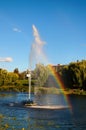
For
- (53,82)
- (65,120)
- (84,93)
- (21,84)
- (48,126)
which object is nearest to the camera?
(48,126)

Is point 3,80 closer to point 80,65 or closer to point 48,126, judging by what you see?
point 80,65

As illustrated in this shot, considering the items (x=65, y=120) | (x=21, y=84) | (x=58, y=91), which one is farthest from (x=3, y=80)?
(x=65, y=120)

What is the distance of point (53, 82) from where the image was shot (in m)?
111

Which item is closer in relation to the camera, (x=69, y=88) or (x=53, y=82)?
(x=69, y=88)

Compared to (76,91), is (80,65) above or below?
above

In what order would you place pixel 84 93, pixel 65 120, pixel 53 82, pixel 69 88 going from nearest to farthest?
pixel 65 120 → pixel 84 93 → pixel 69 88 → pixel 53 82

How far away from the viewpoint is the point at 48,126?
30.8 m

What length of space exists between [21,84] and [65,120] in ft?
289

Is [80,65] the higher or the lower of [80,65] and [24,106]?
Result: the higher

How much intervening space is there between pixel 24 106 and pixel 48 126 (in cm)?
1934

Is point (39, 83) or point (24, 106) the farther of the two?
point (39, 83)

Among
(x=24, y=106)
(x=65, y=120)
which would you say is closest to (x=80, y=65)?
(x=24, y=106)

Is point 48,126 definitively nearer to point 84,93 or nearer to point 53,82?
point 84,93

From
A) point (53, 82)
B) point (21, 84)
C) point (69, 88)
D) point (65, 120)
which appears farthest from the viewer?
point (21, 84)
